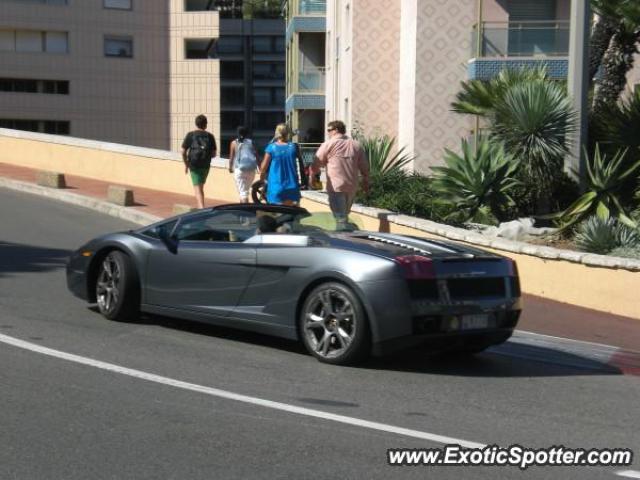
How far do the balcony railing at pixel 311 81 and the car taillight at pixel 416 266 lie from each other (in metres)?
38.6

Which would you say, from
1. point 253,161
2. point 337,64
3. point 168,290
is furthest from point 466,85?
point 337,64

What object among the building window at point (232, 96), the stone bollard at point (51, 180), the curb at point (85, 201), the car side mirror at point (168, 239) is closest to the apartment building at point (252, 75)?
the building window at point (232, 96)

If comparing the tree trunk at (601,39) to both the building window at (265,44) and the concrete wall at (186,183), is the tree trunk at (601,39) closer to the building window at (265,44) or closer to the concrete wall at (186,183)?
the concrete wall at (186,183)

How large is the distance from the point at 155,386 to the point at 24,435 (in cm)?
144

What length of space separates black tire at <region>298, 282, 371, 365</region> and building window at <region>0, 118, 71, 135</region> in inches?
2151

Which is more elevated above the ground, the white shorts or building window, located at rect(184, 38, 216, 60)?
building window, located at rect(184, 38, 216, 60)

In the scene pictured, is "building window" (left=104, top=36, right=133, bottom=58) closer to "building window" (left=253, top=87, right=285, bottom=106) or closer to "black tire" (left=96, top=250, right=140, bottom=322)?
"building window" (left=253, top=87, right=285, bottom=106)

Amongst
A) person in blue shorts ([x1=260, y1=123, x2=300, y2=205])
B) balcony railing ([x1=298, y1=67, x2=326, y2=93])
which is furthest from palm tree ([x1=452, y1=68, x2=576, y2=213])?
balcony railing ([x1=298, y1=67, x2=326, y2=93])

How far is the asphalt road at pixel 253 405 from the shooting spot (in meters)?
5.69

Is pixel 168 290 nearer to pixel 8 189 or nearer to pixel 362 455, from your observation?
pixel 362 455

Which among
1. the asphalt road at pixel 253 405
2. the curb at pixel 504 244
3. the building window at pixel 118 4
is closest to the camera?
the asphalt road at pixel 253 405

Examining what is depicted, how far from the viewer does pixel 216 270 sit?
363 inches

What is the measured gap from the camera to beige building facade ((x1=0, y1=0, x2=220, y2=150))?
196ft

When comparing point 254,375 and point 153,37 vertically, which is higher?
point 153,37
